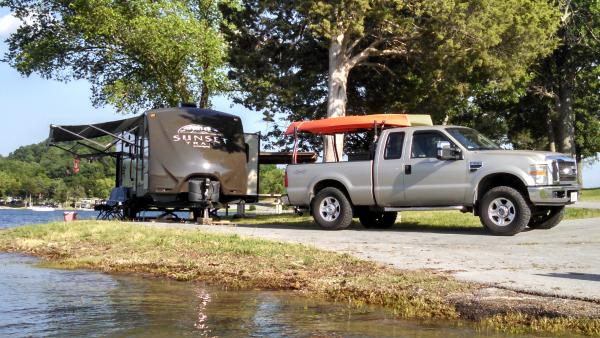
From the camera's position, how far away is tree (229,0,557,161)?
18.5 metres

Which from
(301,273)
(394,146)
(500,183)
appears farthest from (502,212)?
(301,273)

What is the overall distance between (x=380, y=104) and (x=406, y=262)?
56.5 feet

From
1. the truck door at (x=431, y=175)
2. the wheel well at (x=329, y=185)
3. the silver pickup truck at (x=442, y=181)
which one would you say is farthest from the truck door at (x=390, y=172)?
the wheel well at (x=329, y=185)

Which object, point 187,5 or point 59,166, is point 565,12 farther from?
point 59,166

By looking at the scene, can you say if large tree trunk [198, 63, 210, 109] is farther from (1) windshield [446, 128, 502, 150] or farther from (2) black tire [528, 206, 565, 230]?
(2) black tire [528, 206, 565, 230]

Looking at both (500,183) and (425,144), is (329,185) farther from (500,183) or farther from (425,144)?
(500,183)

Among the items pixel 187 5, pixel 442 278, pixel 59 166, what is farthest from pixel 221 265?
pixel 59 166

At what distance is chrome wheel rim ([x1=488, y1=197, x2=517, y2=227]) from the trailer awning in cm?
1146

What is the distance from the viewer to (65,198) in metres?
117

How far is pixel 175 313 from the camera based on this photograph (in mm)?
5980

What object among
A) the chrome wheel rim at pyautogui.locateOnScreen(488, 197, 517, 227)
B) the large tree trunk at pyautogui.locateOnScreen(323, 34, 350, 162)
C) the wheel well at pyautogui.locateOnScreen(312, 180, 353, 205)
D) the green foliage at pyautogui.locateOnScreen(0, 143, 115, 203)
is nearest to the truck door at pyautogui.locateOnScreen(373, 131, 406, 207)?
the wheel well at pyautogui.locateOnScreen(312, 180, 353, 205)

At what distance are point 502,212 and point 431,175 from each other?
153 cm

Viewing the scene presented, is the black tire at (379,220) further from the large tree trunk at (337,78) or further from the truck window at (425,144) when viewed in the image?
the large tree trunk at (337,78)

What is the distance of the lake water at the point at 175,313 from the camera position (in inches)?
206
